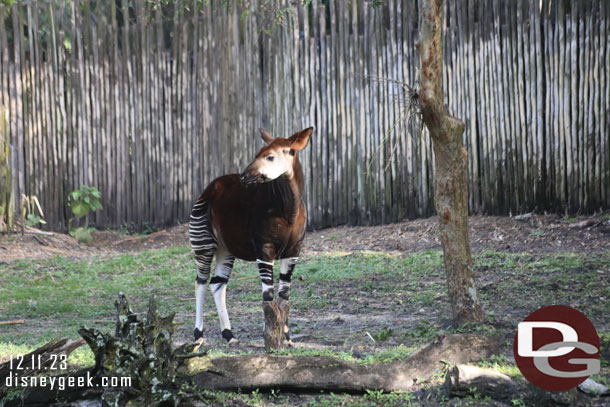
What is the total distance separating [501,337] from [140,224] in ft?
23.7

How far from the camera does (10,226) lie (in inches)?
382

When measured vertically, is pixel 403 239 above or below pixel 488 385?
below

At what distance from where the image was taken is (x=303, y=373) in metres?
3.71

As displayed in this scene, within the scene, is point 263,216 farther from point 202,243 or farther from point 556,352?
point 556,352

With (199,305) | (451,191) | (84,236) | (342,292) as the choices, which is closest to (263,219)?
(199,305)

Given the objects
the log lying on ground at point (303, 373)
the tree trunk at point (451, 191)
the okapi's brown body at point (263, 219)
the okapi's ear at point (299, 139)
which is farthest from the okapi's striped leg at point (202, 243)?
the tree trunk at point (451, 191)

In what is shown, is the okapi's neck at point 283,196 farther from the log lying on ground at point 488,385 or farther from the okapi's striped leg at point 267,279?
the log lying on ground at point 488,385

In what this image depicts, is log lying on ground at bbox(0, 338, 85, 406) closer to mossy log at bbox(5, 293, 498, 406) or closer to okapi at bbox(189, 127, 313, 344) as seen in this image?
mossy log at bbox(5, 293, 498, 406)

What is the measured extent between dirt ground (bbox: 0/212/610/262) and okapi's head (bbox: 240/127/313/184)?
10.7ft

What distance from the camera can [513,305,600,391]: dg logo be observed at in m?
3.50

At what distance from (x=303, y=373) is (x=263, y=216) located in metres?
1.20

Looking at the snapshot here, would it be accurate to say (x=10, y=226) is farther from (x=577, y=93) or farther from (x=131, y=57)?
(x=577, y=93)

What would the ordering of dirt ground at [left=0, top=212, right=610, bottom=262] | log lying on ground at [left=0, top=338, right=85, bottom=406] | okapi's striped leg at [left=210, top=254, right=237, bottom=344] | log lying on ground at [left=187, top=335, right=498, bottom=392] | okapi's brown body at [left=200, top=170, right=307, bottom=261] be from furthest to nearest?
dirt ground at [left=0, top=212, right=610, bottom=262] → okapi's striped leg at [left=210, top=254, right=237, bottom=344] → okapi's brown body at [left=200, top=170, right=307, bottom=261] → log lying on ground at [left=187, top=335, right=498, bottom=392] → log lying on ground at [left=0, top=338, right=85, bottom=406]

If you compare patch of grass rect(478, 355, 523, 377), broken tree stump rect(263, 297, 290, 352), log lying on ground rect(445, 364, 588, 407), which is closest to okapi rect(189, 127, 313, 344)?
broken tree stump rect(263, 297, 290, 352)
